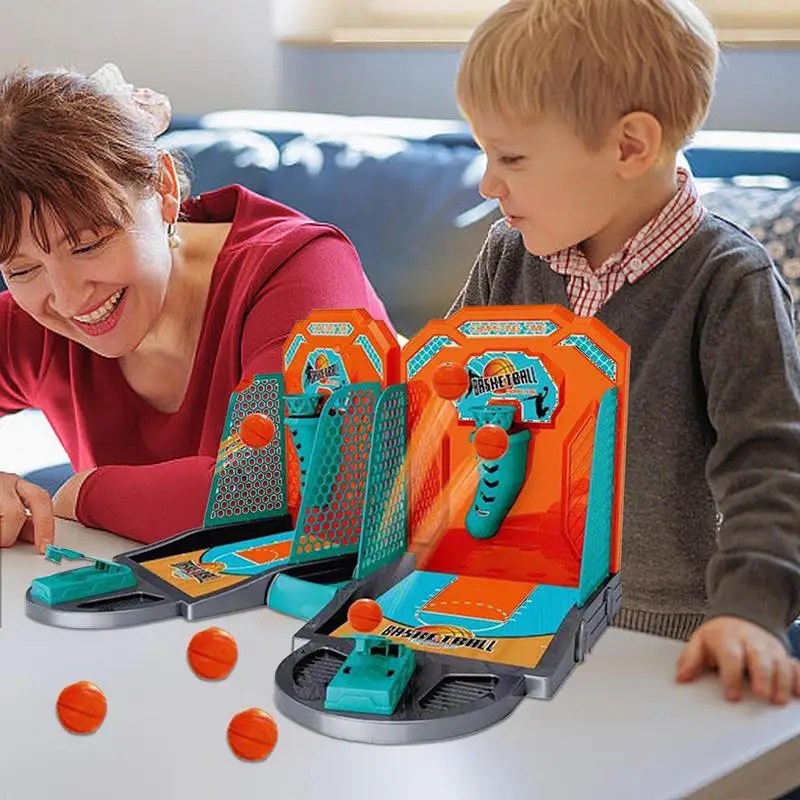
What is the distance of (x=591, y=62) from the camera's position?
0.52 meters

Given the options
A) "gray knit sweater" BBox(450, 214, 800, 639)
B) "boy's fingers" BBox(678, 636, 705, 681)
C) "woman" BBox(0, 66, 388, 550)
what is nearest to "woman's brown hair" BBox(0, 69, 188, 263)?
"woman" BBox(0, 66, 388, 550)

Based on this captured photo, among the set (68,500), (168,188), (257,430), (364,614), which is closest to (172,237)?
(168,188)

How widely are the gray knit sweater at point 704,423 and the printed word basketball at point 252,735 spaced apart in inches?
6.8

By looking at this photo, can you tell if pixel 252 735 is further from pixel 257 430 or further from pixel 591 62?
pixel 591 62

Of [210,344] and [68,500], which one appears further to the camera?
[210,344]

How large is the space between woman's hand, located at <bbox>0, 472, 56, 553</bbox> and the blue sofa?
1.95 feet

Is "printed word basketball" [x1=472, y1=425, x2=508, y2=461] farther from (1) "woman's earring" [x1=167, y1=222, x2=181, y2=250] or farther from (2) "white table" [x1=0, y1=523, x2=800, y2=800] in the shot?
(1) "woman's earring" [x1=167, y1=222, x2=181, y2=250]

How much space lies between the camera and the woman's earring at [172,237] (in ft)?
2.79

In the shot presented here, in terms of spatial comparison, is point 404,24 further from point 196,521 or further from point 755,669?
point 755,669

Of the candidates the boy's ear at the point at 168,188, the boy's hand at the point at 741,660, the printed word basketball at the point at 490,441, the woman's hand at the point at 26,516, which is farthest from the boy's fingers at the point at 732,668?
the boy's ear at the point at 168,188

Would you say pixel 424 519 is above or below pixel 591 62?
below

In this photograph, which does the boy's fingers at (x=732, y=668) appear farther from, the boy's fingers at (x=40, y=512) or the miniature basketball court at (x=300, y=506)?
the boy's fingers at (x=40, y=512)

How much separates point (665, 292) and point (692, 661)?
20 cm

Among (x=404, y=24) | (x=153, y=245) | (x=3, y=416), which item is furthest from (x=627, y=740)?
(x=404, y=24)
